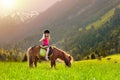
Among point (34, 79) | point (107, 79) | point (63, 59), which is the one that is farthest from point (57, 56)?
point (34, 79)

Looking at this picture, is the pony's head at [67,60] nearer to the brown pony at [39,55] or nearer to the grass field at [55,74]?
the brown pony at [39,55]

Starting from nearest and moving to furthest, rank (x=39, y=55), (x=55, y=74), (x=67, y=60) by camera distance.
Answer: (x=55, y=74) < (x=39, y=55) < (x=67, y=60)

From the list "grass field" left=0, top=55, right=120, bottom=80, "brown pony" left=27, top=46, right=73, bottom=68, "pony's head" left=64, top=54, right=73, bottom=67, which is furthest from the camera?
"pony's head" left=64, top=54, right=73, bottom=67

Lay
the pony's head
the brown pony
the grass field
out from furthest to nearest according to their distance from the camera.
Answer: the pony's head
the brown pony
the grass field

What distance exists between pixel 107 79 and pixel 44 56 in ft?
34.6

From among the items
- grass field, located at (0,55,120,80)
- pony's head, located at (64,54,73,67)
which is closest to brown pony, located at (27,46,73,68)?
pony's head, located at (64,54,73,67)

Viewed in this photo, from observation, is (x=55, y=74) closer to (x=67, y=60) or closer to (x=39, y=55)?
(x=39, y=55)

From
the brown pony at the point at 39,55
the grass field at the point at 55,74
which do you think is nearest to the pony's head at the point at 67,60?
the brown pony at the point at 39,55

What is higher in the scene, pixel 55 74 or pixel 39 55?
pixel 39 55

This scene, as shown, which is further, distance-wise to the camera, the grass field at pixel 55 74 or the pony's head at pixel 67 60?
the pony's head at pixel 67 60

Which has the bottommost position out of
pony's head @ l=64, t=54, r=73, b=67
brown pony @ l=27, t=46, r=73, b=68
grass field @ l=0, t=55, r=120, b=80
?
grass field @ l=0, t=55, r=120, b=80

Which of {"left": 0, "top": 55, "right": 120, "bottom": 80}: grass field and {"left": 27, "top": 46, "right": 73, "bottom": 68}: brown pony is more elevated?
{"left": 27, "top": 46, "right": 73, "bottom": 68}: brown pony

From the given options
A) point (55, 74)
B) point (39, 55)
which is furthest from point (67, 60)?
point (55, 74)

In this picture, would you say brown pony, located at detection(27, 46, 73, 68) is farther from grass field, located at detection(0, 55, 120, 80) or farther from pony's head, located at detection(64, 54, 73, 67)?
grass field, located at detection(0, 55, 120, 80)
